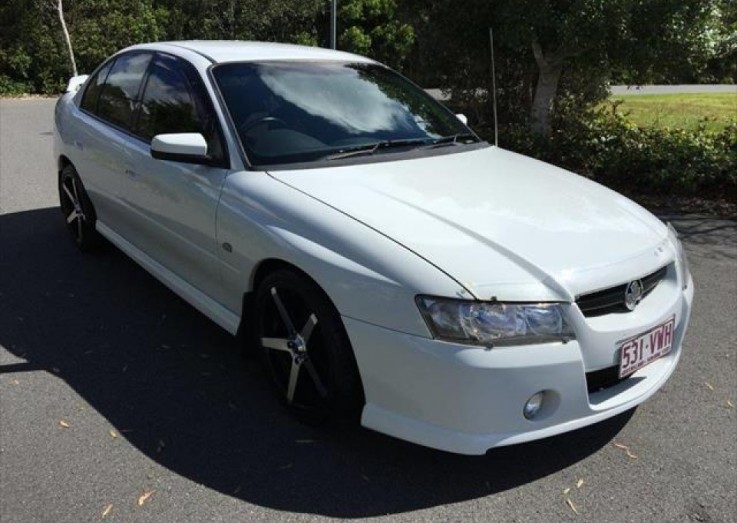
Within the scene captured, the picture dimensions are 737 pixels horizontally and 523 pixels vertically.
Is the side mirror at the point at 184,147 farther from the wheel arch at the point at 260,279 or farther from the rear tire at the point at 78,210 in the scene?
the rear tire at the point at 78,210

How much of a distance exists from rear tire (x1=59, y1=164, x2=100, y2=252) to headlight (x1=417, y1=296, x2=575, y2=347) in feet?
11.6

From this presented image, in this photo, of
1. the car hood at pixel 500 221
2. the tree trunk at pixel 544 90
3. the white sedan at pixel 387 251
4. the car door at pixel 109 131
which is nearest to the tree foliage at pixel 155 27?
the tree trunk at pixel 544 90

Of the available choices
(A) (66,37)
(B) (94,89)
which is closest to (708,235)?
(B) (94,89)

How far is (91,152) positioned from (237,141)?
1992 millimetres

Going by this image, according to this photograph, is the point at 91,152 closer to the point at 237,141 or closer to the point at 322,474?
the point at 237,141

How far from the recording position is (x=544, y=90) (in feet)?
31.8

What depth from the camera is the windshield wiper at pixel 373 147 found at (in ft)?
11.7

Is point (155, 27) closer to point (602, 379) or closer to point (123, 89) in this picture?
point (123, 89)

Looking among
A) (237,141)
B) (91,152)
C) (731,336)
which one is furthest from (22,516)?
(731,336)

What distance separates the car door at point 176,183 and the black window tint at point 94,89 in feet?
3.24

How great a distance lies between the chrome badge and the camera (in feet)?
9.24

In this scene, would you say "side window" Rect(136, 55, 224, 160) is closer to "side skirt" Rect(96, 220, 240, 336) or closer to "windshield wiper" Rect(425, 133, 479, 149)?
"side skirt" Rect(96, 220, 240, 336)

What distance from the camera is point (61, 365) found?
3764 mm

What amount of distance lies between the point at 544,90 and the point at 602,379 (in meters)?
7.61
